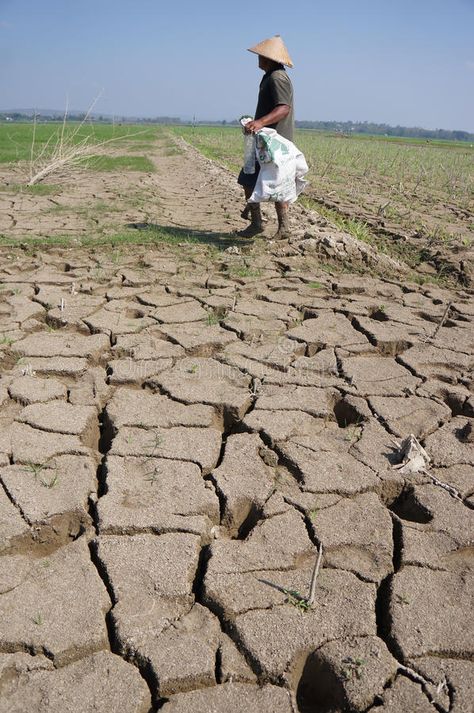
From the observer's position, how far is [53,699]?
1401mm

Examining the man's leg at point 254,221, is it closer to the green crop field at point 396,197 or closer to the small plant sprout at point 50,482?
the green crop field at point 396,197

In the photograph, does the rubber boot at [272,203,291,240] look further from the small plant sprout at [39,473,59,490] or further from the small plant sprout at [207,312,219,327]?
the small plant sprout at [39,473,59,490]

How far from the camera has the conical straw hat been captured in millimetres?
4680

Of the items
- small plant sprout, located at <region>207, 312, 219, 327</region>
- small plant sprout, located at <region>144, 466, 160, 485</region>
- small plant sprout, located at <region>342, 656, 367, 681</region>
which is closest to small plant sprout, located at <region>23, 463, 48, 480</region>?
small plant sprout, located at <region>144, 466, 160, 485</region>

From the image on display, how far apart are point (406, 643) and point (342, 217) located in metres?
6.34

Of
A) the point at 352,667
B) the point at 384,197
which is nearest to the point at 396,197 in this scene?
the point at 384,197

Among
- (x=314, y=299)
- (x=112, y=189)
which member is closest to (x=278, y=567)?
(x=314, y=299)

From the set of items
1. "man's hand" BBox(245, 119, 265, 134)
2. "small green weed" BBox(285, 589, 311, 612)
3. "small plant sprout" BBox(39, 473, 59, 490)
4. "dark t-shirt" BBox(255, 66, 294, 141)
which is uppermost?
"dark t-shirt" BBox(255, 66, 294, 141)

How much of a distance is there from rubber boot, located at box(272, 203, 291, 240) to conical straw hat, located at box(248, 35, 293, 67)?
1107 mm

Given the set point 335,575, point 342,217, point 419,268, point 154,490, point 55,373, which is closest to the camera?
point 335,575

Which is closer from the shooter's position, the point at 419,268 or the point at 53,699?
the point at 53,699

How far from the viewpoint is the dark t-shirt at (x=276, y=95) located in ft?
15.6

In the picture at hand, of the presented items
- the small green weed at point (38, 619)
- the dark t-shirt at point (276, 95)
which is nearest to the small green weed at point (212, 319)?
the dark t-shirt at point (276, 95)

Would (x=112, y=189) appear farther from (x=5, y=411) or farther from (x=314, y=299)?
(x=5, y=411)
